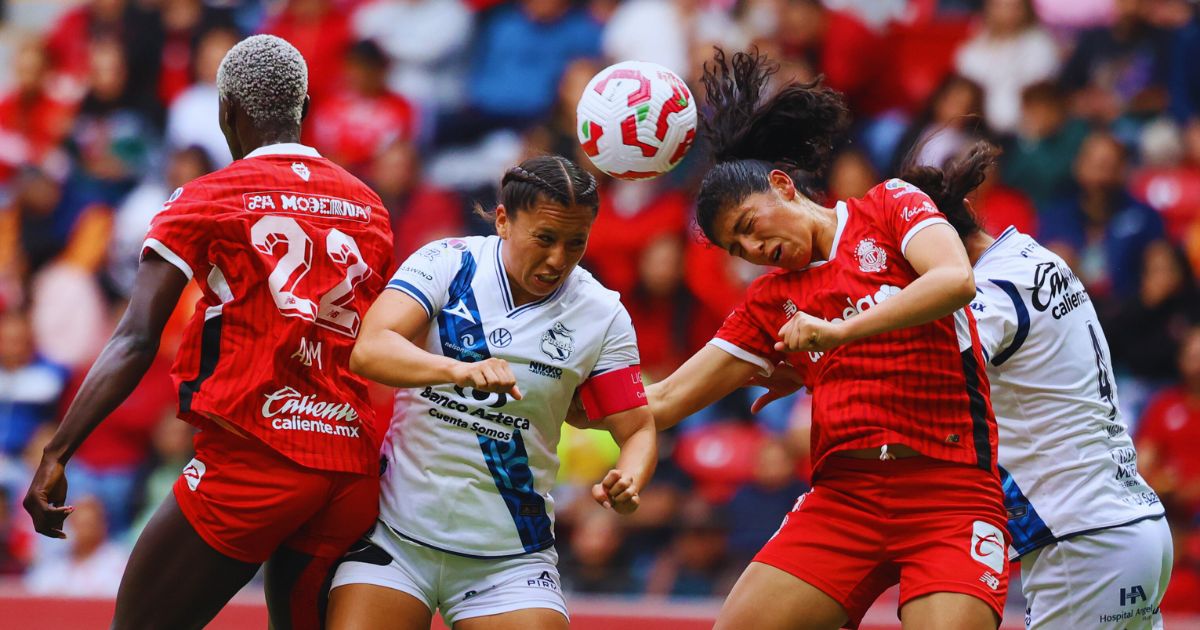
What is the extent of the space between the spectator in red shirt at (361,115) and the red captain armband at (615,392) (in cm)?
577

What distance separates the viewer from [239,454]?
13.8ft

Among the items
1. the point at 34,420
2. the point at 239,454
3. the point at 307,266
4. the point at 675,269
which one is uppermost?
the point at 307,266

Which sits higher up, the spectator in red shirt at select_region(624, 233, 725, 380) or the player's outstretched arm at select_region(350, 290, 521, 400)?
the player's outstretched arm at select_region(350, 290, 521, 400)

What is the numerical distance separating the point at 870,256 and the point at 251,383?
1.85 metres

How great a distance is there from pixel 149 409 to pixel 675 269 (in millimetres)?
3422

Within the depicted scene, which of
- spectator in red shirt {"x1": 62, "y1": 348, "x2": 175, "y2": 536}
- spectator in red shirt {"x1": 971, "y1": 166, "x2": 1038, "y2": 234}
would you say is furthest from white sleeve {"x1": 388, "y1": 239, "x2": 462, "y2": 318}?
spectator in red shirt {"x1": 62, "y1": 348, "x2": 175, "y2": 536}

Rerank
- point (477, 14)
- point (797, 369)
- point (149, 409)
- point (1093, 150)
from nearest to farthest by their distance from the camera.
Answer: point (797, 369) < point (1093, 150) < point (149, 409) < point (477, 14)

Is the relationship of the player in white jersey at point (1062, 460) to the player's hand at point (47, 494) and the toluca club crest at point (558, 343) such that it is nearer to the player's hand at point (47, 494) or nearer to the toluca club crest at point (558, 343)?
the toluca club crest at point (558, 343)

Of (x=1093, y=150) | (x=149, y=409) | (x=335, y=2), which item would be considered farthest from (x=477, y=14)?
(x=1093, y=150)

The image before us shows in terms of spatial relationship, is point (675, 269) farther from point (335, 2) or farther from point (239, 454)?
point (239, 454)

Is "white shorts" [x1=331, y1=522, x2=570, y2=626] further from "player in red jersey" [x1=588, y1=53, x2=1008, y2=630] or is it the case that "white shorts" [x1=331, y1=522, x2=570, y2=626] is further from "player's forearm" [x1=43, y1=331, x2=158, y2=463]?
"player's forearm" [x1=43, y1=331, x2=158, y2=463]

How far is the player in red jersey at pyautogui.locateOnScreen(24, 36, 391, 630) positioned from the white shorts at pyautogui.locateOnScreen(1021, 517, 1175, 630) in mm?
2186

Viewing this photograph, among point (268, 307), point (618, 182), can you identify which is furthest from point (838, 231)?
point (618, 182)

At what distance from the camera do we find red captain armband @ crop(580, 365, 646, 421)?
4496mm
